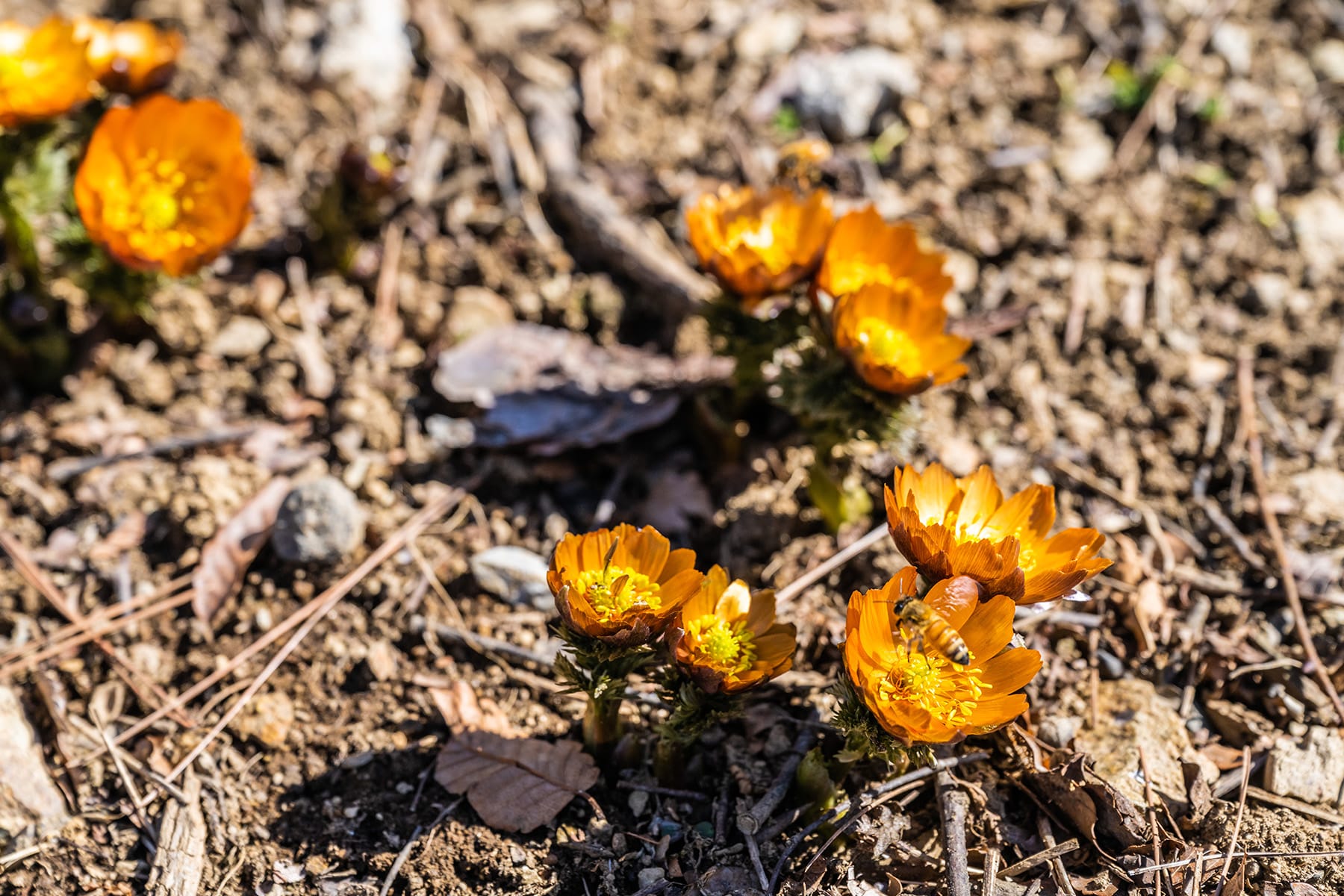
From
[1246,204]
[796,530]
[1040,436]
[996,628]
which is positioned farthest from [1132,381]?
[996,628]

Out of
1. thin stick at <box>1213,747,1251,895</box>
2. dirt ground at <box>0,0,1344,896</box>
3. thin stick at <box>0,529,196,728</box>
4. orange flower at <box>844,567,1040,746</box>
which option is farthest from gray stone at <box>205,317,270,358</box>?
thin stick at <box>1213,747,1251,895</box>

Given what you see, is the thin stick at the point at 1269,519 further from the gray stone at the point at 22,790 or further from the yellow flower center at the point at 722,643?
the gray stone at the point at 22,790

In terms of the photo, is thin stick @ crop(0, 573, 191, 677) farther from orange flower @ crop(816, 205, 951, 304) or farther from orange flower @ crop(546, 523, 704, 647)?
orange flower @ crop(816, 205, 951, 304)

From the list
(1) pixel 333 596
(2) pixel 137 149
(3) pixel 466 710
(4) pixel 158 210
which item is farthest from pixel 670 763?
(2) pixel 137 149

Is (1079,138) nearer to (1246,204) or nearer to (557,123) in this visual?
(1246,204)

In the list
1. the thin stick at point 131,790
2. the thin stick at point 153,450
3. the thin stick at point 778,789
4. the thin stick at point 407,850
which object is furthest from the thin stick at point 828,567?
the thin stick at point 153,450

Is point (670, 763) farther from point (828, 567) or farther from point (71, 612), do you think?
point (71, 612)
